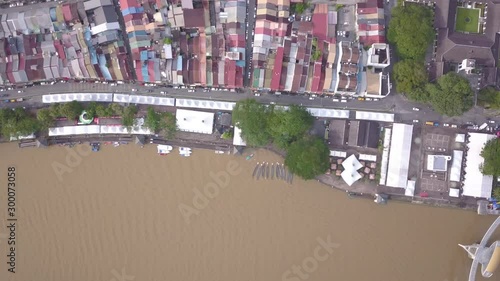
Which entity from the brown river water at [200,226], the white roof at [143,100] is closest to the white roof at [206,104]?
the white roof at [143,100]

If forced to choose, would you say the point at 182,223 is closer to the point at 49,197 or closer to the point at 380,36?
the point at 49,197

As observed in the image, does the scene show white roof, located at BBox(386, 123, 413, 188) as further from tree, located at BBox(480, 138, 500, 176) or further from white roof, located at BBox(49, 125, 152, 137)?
white roof, located at BBox(49, 125, 152, 137)

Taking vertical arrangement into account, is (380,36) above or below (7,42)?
above

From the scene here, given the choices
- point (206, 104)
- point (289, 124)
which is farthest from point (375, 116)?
point (206, 104)

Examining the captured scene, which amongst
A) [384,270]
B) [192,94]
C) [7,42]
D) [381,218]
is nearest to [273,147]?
[192,94]

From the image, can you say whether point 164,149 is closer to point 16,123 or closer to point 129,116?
point 129,116

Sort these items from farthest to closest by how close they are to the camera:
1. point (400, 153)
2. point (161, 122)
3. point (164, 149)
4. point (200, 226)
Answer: point (164, 149) < point (200, 226) < point (161, 122) < point (400, 153)

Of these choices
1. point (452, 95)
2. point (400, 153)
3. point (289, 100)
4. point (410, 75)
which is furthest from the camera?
point (289, 100)

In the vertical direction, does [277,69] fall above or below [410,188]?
above
